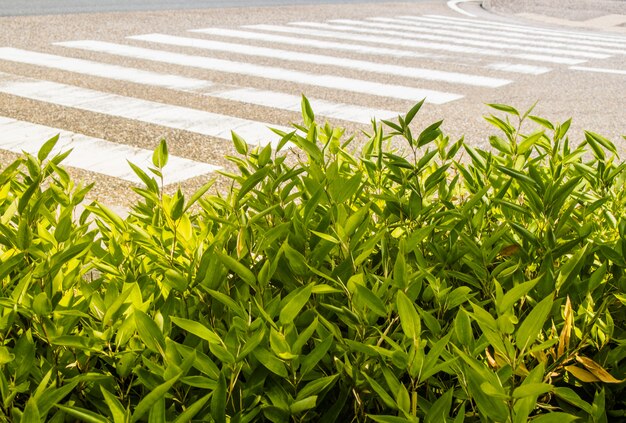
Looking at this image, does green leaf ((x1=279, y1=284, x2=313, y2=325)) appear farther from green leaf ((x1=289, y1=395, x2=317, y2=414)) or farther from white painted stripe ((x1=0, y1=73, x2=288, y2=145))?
white painted stripe ((x1=0, y1=73, x2=288, y2=145))

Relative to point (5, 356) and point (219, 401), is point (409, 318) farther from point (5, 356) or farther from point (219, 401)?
point (5, 356)

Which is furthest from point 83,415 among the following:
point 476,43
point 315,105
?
point 476,43

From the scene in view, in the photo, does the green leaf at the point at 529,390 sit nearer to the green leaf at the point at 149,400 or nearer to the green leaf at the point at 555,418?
the green leaf at the point at 555,418

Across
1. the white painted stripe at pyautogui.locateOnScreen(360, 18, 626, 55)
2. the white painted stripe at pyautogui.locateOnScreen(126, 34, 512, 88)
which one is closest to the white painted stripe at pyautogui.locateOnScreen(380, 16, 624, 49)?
the white painted stripe at pyautogui.locateOnScreen(360, 18, 626, 55)

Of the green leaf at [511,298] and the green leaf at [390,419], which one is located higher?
the green leaf at [511,298]

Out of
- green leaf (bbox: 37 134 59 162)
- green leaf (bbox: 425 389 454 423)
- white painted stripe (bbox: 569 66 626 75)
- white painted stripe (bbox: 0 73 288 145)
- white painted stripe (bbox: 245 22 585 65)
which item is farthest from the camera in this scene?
white painted stripe (bbox: 245 22 585 65)

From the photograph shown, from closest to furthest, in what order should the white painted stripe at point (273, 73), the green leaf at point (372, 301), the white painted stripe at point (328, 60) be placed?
the green leaf at point (372, 301) < the white painted stripe at point (273, 73) < the white painted stripe at point (328, 60)

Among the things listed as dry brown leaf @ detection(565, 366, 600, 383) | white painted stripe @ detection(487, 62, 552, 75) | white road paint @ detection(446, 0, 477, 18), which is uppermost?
dry brown leaf @ detection(565, 366, 600, 383)

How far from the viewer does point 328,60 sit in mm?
10430

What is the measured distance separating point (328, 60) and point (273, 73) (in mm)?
1443

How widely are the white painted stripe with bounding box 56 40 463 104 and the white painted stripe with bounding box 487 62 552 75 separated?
2411 mm

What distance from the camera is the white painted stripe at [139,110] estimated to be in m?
6.49

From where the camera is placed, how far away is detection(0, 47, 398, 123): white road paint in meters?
7.47

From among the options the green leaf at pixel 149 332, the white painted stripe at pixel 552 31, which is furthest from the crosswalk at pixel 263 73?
the green leaf at pixel 149 332
